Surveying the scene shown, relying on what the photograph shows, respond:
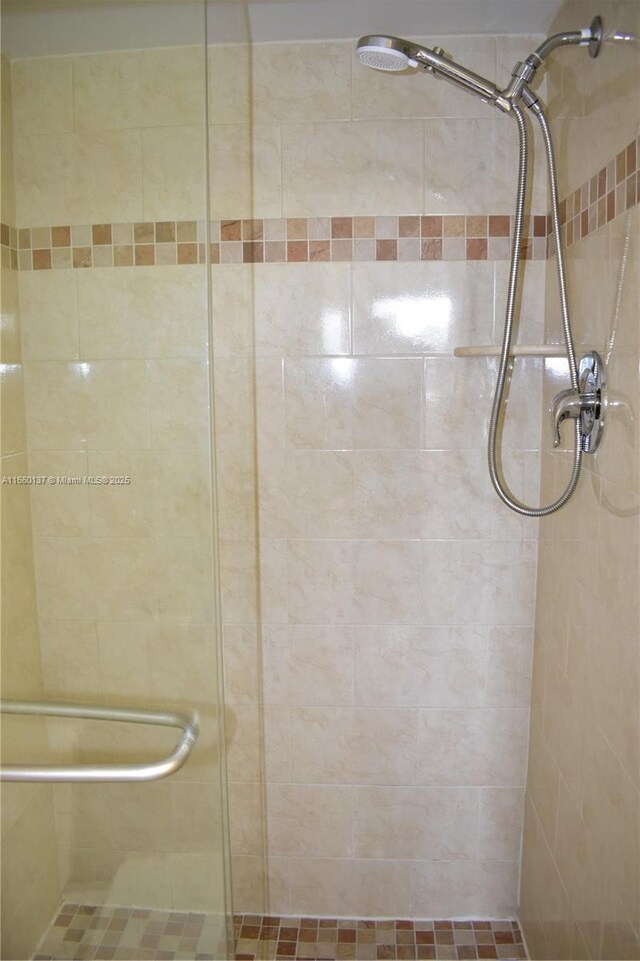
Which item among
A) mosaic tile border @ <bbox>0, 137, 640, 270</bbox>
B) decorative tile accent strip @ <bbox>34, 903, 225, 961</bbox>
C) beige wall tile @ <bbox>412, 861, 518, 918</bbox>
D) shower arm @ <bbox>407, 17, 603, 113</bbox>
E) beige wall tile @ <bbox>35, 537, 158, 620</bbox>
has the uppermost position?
shower arm @ <bbox>407, 17, 603, 113</bbox>

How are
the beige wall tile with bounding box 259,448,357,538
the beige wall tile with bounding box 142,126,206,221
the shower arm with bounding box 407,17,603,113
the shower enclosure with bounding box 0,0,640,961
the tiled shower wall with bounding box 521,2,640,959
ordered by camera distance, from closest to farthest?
the shower enclosure with bounding box 0,0,640,961
the beige wall tile with bounding box 142,126,206,221
the tiled shower wall with bounding box 521,2,640,959
the shower arm with bounding box 407,17,603,113
the beige wall tile with bounding box 259,448,357,538

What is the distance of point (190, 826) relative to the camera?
4.19 feet

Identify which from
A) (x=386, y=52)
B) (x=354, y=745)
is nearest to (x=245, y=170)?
(x=386, y=52)

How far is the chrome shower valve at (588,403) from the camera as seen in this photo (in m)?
1.43

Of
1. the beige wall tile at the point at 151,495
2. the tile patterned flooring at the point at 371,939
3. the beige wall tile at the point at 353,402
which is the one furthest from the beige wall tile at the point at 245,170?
the tile patterned flooring at the point at 371,939

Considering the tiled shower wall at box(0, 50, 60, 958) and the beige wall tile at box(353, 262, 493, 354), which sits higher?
the beige wall tile at box(353, 262, 493, 354)

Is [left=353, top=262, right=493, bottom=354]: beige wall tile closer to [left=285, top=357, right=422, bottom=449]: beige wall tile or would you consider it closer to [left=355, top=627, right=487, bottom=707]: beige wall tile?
[left=285, top=357, right=422, bottom=449]: beige wall tile

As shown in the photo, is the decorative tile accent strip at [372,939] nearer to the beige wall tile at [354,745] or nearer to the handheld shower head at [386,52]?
the beige wall tile at [354,745]

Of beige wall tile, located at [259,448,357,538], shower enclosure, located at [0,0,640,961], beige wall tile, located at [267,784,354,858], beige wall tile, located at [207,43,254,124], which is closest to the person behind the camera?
shower enclosure, located at [0,0,640,961]

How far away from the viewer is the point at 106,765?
3.58 feet

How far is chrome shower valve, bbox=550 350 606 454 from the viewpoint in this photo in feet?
4.70

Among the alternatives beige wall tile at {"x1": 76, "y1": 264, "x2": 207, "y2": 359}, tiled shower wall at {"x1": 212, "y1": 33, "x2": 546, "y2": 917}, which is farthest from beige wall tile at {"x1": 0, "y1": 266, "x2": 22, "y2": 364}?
tiled shower wall at {"x1": 212, "y1": 33, "x2": 546, "y2": 917}

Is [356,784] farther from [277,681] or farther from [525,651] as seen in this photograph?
[525,651]

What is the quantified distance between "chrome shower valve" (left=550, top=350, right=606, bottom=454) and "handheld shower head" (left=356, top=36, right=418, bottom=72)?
0.73 m
